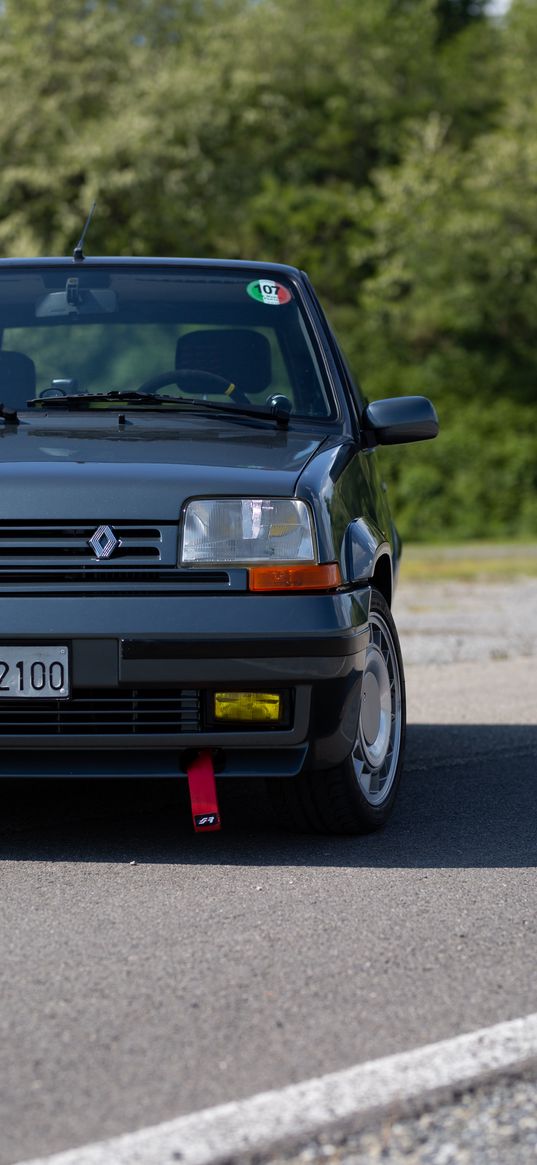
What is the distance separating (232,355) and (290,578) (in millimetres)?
1442

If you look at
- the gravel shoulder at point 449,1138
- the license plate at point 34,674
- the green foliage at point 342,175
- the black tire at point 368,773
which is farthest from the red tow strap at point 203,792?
the green foliage at point 342,175

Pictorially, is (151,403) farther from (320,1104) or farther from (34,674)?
(320,1104)

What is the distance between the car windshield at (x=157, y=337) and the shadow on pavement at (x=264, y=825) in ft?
4.38

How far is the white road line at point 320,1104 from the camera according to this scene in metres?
2.63

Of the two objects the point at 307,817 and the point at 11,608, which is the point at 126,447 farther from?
the point at 307,817

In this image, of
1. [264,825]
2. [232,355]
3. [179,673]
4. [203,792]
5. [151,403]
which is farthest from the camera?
[232,355]

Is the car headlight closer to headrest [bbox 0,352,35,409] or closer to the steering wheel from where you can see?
the steering wheel

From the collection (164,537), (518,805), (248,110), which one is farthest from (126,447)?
(248,110)

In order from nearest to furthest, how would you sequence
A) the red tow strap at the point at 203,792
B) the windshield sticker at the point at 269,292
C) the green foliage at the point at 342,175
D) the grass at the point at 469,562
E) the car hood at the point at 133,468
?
the car hood at the point at 133,468
the red tow strap at the point at 203,792
the windshield sticker at the point at 269,292
the grass at the point at 469,562
the green foliage at the point at 342,175

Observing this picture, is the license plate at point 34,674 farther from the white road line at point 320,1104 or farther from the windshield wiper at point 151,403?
the white road line at point 320,1104

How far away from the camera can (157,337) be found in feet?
19.0

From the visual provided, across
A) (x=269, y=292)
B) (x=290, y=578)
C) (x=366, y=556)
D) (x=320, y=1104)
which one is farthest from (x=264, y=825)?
(x=320, y=1104)

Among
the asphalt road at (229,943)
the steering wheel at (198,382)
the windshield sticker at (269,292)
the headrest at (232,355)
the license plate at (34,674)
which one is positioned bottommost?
A: the asphalt road at (229,943)

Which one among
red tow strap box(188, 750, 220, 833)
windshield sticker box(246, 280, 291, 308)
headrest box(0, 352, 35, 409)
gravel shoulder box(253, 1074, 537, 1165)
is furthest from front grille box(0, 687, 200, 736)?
windshield sticker box(246, 280, 291, 308)
